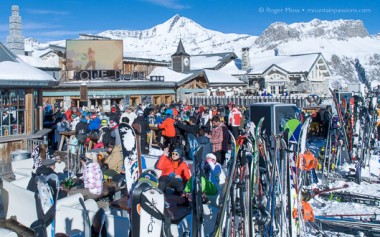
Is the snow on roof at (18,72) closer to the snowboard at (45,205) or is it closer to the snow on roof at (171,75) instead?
the snowboard at (45,205)

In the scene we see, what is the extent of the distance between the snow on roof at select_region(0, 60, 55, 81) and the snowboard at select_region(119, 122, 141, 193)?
4.10m

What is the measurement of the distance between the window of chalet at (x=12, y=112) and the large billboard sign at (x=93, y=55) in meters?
17.8

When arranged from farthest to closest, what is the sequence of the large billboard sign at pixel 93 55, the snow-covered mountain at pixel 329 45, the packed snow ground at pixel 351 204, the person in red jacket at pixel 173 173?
the snow-covered mountain at pixel 329 45, the large billboard sign at pixel 93 55, the packed snow ground at pixel 351 204, the person in red jacket at pixel 173 173

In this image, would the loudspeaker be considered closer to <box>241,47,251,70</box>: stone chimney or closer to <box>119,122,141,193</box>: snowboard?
<box>119,122,141,193</box>: snowboard

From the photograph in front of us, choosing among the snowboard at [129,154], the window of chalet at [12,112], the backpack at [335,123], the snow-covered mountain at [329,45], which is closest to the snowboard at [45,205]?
the snowboard at [129,154]

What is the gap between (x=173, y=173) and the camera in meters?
6.88

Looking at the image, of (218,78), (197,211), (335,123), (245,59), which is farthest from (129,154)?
(245,59)

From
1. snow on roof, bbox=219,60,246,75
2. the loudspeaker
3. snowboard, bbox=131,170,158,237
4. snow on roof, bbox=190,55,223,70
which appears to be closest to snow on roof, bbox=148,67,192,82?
snow on roof, bbox=190,55,223,70

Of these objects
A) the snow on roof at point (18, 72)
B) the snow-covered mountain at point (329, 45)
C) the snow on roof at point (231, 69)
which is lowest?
the snow on roof at point (18, 72)

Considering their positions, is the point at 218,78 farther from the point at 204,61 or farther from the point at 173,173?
the point at 173,173

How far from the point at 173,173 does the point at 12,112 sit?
4.73 meters

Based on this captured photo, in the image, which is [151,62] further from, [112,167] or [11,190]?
[11,190]

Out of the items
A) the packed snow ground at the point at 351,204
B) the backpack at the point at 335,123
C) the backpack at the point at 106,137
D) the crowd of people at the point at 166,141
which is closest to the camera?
the crowd of people at the point at 166,141

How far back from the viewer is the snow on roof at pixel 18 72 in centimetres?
880
